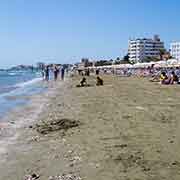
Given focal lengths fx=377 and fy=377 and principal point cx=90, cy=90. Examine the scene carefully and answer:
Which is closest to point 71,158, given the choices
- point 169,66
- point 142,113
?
point 142,113

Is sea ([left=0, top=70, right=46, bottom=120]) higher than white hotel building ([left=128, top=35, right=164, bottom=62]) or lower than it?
lower

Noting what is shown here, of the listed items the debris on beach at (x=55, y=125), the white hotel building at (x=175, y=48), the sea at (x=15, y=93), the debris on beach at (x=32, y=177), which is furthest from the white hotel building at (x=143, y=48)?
the debris on beach at (x=32, y=177)

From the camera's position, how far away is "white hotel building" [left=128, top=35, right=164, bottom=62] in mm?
158000

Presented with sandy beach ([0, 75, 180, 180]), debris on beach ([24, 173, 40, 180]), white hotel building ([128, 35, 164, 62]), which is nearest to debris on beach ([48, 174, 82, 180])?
sandy beach ([0, 75, 180, 180])

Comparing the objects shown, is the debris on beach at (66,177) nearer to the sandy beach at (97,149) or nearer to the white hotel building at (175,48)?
the sandy beach at (97,149)

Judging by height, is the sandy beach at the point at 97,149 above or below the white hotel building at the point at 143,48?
below

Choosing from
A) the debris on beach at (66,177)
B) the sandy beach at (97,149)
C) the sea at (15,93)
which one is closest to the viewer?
the debris on beach at (66,177)

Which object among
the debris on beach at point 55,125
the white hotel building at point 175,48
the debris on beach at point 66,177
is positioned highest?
the white hotel building at point 175,48

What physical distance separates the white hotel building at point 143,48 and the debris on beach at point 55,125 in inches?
5719

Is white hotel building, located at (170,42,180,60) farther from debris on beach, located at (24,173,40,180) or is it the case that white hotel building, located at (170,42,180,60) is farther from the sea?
debris on beach, located at (24,173,40,180)

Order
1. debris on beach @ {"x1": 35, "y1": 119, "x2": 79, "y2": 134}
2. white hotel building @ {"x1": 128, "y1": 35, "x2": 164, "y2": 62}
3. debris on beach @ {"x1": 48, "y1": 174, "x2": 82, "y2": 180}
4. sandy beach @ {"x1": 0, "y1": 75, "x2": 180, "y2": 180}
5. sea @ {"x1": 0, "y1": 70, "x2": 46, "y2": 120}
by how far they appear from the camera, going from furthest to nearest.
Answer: white hotel building @ {"x1": 128, "y1": 35, "x2": 164, "y2": 62}, sea @ {"x1": 0, "y1": 70, "x2": 46, "y2": 120}, debris on beach @ {"x1": 35, "y1": 119, "x2": 79, "y2": 134}, sandy beach @ {"x1": 0, "y1": 75, "x2": 180, "y2": 180}, debris on beach @ {"x1": 48, "y1": 174, "x2": 82, "y2": 180}

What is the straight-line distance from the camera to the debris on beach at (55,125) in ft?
32.2

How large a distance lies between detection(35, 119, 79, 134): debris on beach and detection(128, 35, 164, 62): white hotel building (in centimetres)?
14526

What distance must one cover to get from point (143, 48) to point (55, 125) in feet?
496
